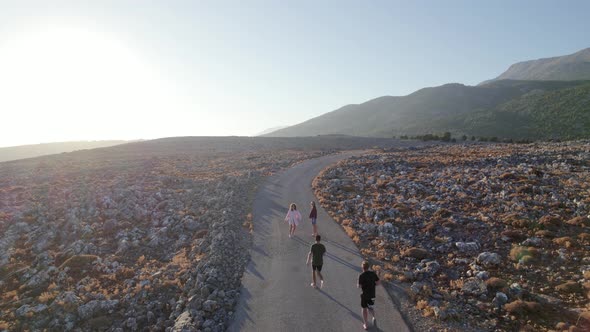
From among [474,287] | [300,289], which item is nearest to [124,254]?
[300,289]

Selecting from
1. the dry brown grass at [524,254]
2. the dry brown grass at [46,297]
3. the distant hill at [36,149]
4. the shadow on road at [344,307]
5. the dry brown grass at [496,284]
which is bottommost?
the dry brown grass at [46,297]

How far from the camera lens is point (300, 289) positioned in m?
12.2

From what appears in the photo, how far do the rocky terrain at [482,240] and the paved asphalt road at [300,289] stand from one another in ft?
3.47

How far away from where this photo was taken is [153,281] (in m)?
14.7

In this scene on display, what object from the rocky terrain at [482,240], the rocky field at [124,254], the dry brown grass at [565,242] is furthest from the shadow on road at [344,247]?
the dry brown grass at [565,242]

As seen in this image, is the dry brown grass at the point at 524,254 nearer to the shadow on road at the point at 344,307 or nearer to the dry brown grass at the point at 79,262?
the shadow on road at the point at 344,307

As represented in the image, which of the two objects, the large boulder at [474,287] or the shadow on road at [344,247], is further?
the shadow on road at [344,247]

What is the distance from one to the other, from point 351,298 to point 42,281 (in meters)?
15.6

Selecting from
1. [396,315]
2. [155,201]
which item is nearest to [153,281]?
[396,315]

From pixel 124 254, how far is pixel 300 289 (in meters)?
12.6

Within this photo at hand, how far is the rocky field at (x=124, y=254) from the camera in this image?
12.4 m

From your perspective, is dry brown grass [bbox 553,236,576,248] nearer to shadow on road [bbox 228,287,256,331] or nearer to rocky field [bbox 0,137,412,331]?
shadow on road [bbox 228,287,256,331]

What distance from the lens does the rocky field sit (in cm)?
1241

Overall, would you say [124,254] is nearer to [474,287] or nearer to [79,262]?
[79,262]
